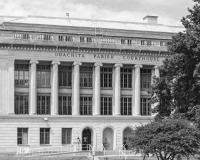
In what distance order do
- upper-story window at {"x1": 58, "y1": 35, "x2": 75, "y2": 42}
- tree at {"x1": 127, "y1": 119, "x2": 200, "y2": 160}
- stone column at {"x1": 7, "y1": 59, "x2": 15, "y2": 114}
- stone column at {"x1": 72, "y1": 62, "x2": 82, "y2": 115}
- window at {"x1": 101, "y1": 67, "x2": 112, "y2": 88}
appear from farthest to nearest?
1. window at {"x1": 101, "y1": 67, "x2": 112, "y2": 88}
2. stone column at {"x1": 72, "y1": 62, "x2": 82, "y2": 115}
3. upper-story window at {"x1": 58, "y1": 35, "x2": 75, "y2": 42}
4. stone column at {"x1": 7, "y1": 59, "x2": 15, "y2": 114}
5. tree at {"x1": 127, "y1": 119, "x2": 200, "y2": 160}

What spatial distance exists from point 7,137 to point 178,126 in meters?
28.1

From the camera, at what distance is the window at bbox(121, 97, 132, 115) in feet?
227

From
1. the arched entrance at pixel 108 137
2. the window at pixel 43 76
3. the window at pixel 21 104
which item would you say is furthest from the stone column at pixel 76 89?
the window at pixel 21 104

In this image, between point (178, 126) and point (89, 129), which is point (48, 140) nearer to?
point (89, 129)

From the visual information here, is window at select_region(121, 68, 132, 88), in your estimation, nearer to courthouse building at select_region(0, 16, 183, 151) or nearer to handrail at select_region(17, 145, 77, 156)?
courthouse building at select_region(0, 16, 183, 151)

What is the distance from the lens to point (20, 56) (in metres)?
64.2

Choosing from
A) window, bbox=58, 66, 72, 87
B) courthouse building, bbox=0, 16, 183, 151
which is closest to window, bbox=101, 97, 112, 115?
courthouse building, bbox=0, 16, 183, 151

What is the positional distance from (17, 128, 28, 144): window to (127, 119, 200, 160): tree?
83.8 feet

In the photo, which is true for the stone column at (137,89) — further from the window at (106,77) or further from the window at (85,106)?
the window at (85,106)

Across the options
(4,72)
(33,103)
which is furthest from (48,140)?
(4,72)

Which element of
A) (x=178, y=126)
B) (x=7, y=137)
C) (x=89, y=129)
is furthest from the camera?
(x=89, y=129)

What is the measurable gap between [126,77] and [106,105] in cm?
433

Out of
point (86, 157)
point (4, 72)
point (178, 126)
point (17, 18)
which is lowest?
point (86, 157)

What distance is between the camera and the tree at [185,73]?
41938mm
